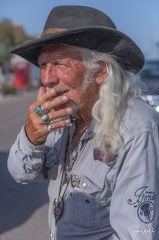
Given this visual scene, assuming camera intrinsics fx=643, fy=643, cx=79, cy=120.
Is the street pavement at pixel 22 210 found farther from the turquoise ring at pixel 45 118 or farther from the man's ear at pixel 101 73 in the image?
the turquoise ring at pixel 45 118

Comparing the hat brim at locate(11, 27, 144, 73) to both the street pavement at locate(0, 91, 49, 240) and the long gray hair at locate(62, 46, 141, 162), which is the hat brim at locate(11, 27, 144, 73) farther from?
the street pavement at locate(0, 91, 49, 240)

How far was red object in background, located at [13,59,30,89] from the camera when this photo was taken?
138 ft

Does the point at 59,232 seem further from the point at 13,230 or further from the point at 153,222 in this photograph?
the point at 13,230

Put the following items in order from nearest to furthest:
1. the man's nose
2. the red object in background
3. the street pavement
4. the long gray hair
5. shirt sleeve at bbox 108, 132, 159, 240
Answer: shirt sleeve at bbox 108, 132, 159, 240 < the long gray hair < the man's nose < the street pavement < the red object in background

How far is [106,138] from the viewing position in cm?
238

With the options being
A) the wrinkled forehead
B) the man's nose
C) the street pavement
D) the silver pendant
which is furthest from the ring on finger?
the street pavement

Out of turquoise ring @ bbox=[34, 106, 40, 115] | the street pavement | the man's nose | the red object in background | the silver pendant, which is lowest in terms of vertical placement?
the red object in background

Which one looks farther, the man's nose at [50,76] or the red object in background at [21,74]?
the red object in background at [21,74]

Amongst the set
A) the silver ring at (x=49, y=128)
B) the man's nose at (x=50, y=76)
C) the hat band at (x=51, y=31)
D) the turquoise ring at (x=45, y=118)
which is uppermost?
the hat band at (x=51, y=31)

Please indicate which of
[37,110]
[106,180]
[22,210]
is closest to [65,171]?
[106,180]

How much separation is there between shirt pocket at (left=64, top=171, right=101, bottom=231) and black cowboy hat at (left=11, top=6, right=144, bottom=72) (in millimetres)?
499

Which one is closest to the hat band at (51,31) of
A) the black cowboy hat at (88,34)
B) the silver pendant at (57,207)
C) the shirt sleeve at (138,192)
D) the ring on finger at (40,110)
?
the black cowboy hat at (88,34)

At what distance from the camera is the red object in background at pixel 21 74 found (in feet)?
138

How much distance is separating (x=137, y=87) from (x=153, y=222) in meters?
0.58
